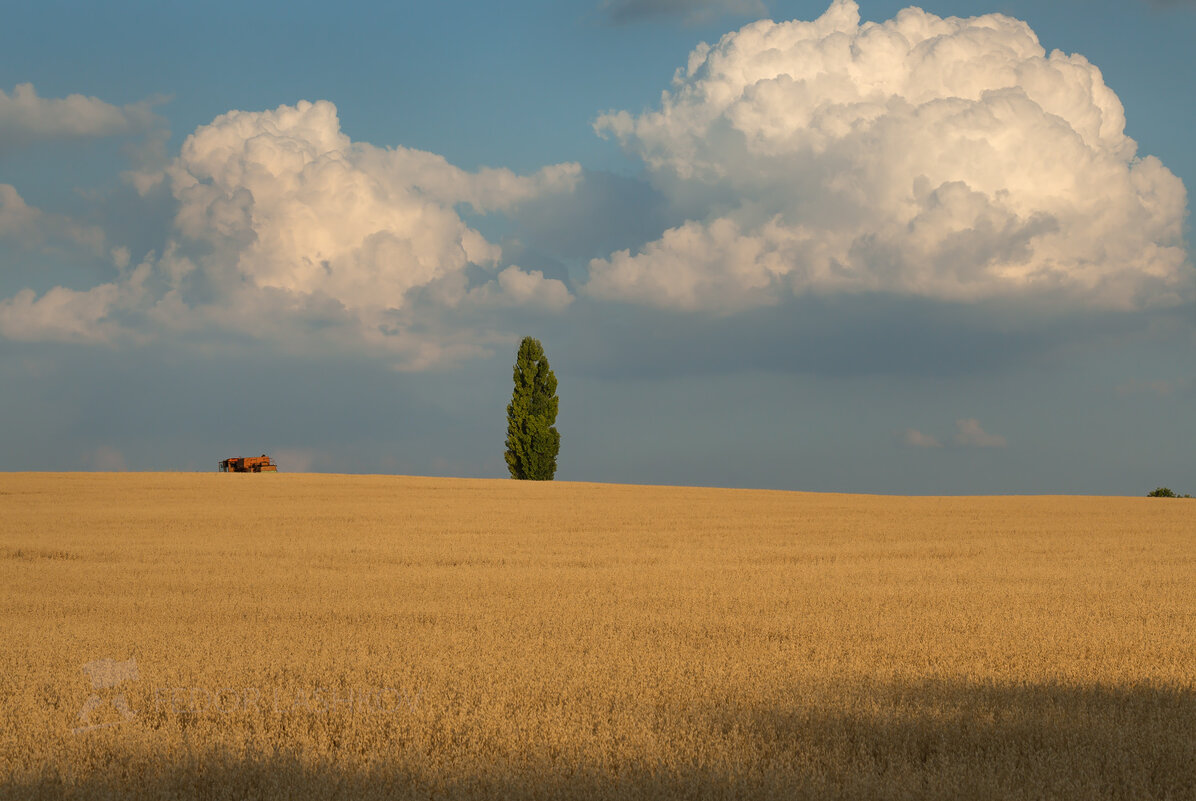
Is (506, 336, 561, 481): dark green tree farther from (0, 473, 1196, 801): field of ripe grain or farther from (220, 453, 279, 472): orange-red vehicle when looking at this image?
(0, 473, 1196, 801): field of ripe grain

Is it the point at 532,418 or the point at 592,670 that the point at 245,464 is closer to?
the point at 532,418

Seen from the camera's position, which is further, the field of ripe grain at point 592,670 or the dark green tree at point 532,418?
the dark green tree at point 532,418

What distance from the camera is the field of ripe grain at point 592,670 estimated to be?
6.12 meters

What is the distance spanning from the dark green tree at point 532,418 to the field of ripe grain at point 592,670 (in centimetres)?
3683

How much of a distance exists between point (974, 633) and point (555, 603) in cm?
574

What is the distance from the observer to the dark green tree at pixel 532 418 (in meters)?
60.4

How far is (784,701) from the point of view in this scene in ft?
25.4

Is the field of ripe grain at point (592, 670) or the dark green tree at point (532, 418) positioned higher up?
the dark green tree at point (532, 418)

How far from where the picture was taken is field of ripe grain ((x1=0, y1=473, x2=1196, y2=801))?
20.1ft

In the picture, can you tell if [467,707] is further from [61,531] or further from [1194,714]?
[61,531]

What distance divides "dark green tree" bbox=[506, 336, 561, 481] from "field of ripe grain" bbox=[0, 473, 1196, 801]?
121 feet

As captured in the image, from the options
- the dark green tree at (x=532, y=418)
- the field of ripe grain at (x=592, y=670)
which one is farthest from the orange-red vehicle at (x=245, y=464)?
the field of ripe grain at (x=592, y=670)

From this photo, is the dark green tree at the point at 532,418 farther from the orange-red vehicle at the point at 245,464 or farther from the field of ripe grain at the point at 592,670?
the field of ripe grain at the point at 592,670

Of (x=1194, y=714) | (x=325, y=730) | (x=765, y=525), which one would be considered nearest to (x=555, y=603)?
(x=325, y=730)
